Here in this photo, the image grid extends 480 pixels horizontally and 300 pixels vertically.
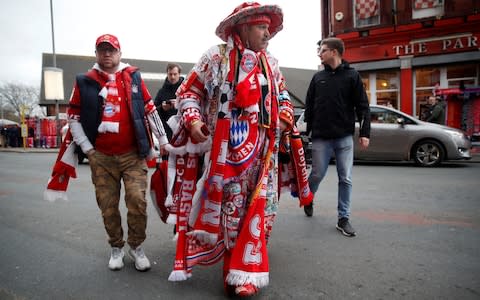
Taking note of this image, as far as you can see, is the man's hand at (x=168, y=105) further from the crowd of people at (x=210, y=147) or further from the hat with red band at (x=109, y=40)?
the hat with red band at (x=109, y=40)

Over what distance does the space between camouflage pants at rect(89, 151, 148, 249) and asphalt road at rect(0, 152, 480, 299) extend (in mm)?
332

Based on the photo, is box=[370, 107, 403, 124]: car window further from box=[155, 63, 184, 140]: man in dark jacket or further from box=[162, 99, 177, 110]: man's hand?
box=[162, 99, 177, 110]: man's hand

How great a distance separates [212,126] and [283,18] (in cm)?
93

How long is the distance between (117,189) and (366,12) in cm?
1693

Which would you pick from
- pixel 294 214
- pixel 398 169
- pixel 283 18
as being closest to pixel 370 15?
pixel 398 169

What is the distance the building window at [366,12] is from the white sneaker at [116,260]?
55.4 ft

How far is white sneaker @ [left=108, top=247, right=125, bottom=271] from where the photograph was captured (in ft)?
10.1

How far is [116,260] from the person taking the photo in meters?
3.12

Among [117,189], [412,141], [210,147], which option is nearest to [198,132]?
[210,147]

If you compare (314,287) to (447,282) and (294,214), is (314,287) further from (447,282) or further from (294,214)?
(294,214)

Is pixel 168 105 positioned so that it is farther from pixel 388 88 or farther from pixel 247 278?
pixel 388 88

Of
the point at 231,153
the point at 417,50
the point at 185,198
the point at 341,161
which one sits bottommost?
the point at 185,198

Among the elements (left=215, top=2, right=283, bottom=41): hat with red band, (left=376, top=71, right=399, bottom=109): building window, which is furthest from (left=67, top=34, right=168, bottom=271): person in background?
(left=376, top=71, right=399, bottom=109): building window

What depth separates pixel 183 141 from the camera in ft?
8.89
